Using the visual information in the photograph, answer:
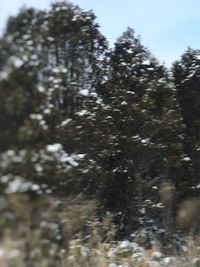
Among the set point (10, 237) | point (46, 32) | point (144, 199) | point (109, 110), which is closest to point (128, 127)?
point (109, 110)

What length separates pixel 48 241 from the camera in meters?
4.01

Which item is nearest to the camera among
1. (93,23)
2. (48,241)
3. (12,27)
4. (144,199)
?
(48,241)

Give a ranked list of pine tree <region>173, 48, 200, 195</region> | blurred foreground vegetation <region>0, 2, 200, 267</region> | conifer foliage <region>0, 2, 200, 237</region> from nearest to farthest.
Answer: blurred foreground vegetation <region>0, 2, 200, 267</region>, conifer foliage <region>0, 2, 200, 237</region>, pine tree <region>173, 48, 200, 195</region>

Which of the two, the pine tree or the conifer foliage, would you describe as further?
the pine tree

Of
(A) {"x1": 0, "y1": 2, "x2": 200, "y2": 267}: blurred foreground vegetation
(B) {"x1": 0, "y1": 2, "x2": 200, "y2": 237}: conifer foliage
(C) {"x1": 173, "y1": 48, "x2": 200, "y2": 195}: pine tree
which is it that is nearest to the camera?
(A) {"x1": 0, "y1": 2, "x2": 200, "y2": 267}: blurred foreground vegetation

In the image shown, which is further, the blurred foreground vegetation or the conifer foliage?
the conifer foliage

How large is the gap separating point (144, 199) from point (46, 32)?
913 cm

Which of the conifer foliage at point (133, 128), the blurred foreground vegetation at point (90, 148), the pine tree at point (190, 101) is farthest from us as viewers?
the pine tree at point (190, 101)

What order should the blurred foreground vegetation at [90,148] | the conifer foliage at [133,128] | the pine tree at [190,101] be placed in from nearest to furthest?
the blurred foreground vegetation at [90,148] → the conifer foliage at [133,128] → the pine tree at [190,101]

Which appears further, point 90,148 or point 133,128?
point 133,128

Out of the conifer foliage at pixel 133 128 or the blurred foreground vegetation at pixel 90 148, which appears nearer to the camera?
the blurred foreground vegetation at pixel 90 148

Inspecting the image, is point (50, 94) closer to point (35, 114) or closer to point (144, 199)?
point (35, 114)

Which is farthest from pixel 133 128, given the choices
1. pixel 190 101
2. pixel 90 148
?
pixel 190 101

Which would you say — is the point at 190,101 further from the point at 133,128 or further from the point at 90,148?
the point at 90,148
